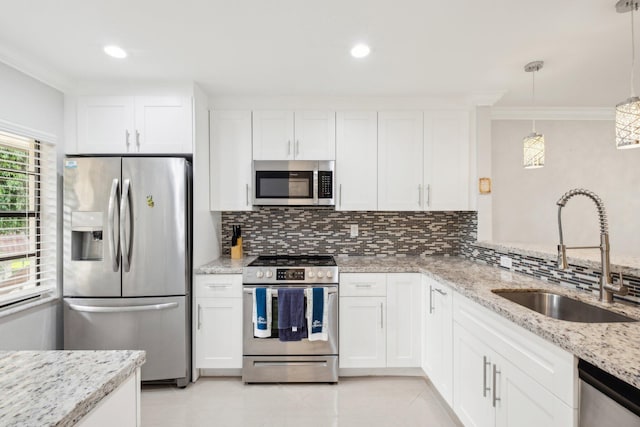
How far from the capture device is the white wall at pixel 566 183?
11.1ft

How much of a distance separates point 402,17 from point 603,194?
314 centimetres

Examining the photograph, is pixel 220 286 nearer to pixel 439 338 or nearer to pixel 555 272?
pixel 439 338

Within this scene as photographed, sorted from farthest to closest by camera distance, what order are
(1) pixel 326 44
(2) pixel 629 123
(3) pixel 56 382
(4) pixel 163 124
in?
(4) pixel 163 124, (1) pixel 326 44, (2) pixel 629 123, (3) pixel 56 382

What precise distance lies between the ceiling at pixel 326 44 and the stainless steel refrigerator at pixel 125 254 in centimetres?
72

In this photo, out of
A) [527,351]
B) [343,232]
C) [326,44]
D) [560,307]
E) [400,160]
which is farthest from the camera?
[343,232]

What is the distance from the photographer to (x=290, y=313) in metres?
2.55

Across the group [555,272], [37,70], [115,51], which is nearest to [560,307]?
[555,272]

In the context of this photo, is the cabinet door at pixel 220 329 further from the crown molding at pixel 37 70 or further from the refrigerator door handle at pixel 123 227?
the crown molding at pixel 37 70

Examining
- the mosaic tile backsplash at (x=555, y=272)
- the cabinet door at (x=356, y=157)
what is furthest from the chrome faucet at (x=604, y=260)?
the cabinet door at (x=356, y=157)

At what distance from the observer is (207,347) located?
264 cm

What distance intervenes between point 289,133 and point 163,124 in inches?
41.0

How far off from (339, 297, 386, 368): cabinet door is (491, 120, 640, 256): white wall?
1.68 m

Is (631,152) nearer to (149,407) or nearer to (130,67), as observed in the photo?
(130,67)

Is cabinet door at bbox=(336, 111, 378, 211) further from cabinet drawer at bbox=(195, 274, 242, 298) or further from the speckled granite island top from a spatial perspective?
the speckled granite island top
